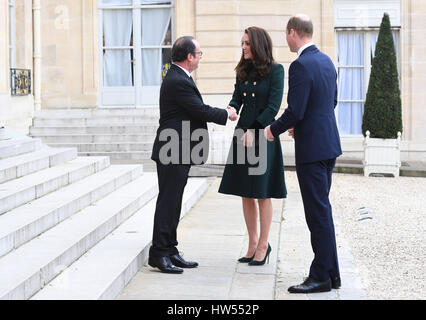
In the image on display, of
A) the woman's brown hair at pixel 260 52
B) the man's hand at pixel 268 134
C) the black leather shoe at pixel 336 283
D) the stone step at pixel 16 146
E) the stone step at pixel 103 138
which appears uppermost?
the woman's brown hair at pixel 260 52

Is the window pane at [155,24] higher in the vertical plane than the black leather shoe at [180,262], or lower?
higher

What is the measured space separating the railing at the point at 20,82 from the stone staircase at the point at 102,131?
1133mm

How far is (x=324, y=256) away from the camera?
4949mm

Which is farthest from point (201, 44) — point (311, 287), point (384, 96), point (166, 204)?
point (311, 287)

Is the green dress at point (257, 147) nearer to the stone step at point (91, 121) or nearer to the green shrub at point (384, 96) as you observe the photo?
the green shrub at point (384, 96)

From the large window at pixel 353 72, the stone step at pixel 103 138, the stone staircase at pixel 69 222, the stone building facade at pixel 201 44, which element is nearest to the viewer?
the stone staircase at pixel 69 222

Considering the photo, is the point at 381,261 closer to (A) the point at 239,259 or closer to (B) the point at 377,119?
(A) the point at 239,259

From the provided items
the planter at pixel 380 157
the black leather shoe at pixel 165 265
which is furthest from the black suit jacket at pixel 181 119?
the planter at pixel 380 157

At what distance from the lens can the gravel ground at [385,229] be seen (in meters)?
5.48

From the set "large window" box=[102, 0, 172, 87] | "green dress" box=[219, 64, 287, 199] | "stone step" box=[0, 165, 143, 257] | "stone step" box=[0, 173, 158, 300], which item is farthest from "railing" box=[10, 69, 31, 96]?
"green dress" box=[219, 64, 287, 199]

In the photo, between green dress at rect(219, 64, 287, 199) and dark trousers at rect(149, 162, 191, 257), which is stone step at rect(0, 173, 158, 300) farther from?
green dress at rect(219, 64, 287, 199)

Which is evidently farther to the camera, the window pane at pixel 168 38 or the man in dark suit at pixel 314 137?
the window pane at pixel 168 38
